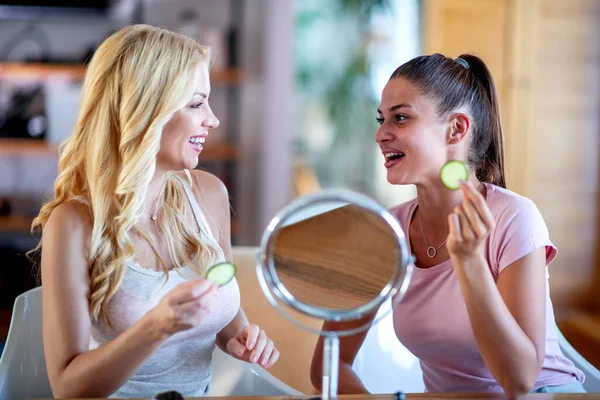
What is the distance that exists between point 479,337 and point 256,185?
3.03 meters

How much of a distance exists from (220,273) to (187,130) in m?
0.44

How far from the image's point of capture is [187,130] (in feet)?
4.64

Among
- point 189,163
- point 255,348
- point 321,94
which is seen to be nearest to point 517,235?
point 255,348

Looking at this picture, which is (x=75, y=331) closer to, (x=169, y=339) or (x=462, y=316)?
(x=169, y=339)

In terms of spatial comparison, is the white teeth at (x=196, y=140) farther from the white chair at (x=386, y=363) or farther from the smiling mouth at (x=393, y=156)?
the white chair at (x=386, y=363)

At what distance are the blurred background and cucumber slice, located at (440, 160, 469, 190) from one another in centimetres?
229

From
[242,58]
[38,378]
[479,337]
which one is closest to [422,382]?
[479,337]

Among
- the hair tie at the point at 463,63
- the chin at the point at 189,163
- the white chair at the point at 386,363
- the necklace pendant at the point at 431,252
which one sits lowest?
the white chair at the point at 386,363

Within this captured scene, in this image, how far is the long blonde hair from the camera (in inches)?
53.8

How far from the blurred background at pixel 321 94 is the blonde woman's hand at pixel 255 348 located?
89.4 inches

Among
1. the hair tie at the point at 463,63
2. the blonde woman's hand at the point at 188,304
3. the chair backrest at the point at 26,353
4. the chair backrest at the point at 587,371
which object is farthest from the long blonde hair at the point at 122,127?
the chair backrest at the point at 587,371

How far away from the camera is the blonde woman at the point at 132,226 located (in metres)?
1.29

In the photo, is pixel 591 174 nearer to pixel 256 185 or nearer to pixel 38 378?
pixel 256 185

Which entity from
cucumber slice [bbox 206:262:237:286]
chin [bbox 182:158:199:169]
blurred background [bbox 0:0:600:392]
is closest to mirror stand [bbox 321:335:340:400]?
cucumber slice [bbox 206:262:237:286]
